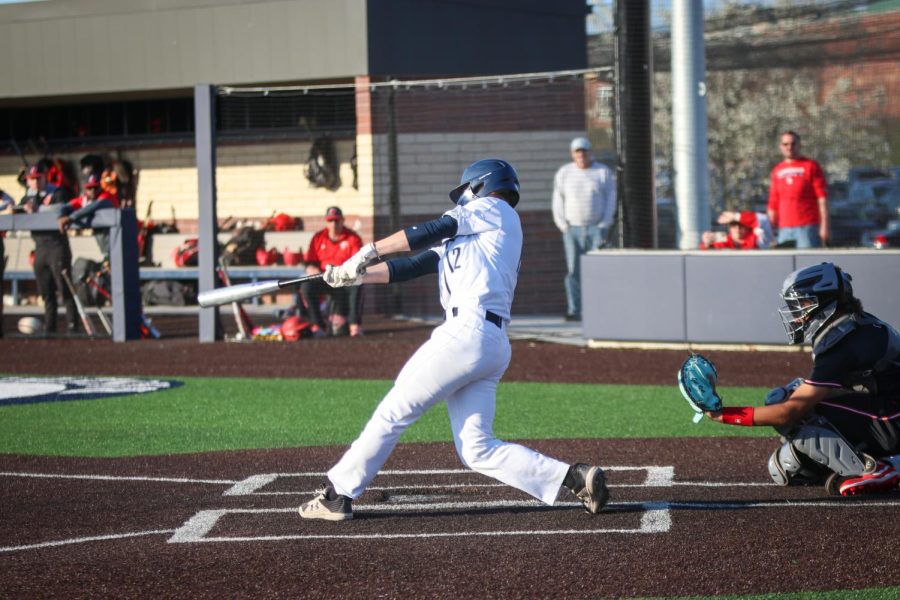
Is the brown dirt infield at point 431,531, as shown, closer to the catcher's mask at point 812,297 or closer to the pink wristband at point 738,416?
the pink wristband at point 738,416

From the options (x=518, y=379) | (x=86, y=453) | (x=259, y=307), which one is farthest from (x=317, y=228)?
(x=86, y=453)

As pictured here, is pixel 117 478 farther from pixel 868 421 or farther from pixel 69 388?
pixel 69 388

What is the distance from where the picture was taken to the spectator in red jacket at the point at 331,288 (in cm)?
1502

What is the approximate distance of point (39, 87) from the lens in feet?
68.8

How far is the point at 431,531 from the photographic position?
5.82 m

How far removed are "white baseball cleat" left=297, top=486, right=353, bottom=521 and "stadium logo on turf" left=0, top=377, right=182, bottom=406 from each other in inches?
221

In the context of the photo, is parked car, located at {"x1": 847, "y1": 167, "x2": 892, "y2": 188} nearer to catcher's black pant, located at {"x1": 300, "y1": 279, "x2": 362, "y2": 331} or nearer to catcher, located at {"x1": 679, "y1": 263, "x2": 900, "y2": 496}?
catcher's black pant, located at {"x1": 300, "y1": 279, "x2": 362, "y2": 331}

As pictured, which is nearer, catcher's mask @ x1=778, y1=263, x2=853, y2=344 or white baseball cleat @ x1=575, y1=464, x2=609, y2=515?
white baseball cleat @ x1=575, y1=464, x2=609, y2=515

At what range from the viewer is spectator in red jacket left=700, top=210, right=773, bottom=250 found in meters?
13.8

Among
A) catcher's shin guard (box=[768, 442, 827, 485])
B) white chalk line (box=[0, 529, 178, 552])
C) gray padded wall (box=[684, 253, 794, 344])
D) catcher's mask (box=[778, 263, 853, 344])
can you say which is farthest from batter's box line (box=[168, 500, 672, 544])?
gray padded wall (box=[684, 253, 794, 344])

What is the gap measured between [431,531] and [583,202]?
31.6 feet

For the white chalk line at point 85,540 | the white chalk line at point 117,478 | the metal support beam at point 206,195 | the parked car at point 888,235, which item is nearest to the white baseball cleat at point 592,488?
Result: the white chalk line at point 85,540

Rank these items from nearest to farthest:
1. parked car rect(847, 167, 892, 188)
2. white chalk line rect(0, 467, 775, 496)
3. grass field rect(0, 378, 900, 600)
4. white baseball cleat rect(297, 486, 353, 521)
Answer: white baseball cleat rect(297, 486, 353, 521), white chalk line rect(0, 467, 775, 496), grass field rect(0, 378, 900, 600), parked car rect(847, 167, 892, 188)

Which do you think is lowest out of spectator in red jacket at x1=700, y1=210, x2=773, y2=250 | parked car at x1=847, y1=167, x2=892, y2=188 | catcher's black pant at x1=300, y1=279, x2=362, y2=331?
catcher's black pant at x1=300, y1=279, x2=362, y2=331
